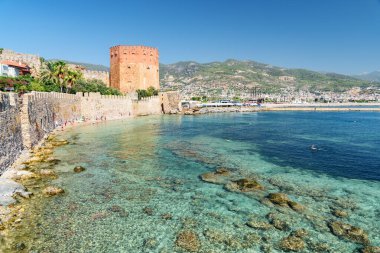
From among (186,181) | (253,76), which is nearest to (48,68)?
(186,181)

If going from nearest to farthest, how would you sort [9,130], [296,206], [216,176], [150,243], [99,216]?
[150,243] → [99,216] → [296,206] → [216,176] → [9,130]

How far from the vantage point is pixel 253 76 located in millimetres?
184875

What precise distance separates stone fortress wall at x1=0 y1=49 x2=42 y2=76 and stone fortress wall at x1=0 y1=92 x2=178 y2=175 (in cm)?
1024

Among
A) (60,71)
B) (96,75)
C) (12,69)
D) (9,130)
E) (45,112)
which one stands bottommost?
(9,130)

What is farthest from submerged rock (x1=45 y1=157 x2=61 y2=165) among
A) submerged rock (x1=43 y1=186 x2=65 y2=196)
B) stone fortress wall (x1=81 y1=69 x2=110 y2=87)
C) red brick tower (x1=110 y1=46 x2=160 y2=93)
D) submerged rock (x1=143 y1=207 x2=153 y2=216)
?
red brick tower (x1=110 y1=46 x2=160 y2=93)

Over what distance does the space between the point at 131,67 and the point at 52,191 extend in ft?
139

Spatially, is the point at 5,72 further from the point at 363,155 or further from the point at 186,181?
the point at 363,155

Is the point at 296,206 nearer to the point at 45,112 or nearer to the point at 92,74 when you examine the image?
the point at 45,112

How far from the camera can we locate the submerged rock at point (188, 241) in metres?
6.84

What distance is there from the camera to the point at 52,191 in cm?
999

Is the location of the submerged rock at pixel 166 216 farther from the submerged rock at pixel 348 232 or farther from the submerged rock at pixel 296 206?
the submerged rock at pixel 348 232

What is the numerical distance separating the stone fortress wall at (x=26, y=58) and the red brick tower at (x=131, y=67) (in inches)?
518

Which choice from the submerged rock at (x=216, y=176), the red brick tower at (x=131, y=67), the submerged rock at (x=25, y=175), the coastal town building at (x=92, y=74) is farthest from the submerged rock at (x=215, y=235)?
the red brick tower at (x=131, y=67)

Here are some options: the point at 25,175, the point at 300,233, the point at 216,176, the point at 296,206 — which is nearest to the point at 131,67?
the point at 25,175
